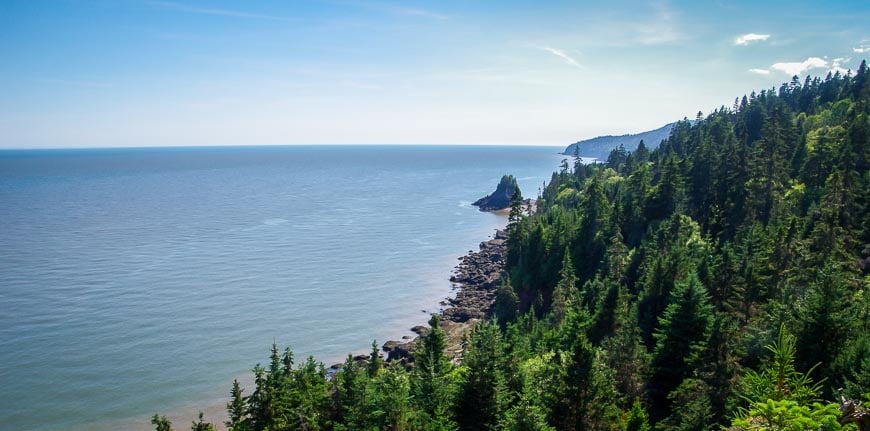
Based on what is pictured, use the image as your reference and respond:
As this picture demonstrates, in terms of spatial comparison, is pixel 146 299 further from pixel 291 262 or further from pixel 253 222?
pixel 253 222

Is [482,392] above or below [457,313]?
above

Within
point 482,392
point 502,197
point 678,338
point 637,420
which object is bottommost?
point 637,420

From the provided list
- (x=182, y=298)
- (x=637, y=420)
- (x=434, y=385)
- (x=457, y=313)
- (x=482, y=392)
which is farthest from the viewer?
(x=457, y=313)

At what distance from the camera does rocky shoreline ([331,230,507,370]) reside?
205 ft

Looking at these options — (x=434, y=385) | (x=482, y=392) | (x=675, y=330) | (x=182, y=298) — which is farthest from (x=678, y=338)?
(x=182, y=298)

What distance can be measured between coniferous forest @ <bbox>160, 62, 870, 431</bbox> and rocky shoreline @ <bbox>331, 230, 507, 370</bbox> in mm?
5578

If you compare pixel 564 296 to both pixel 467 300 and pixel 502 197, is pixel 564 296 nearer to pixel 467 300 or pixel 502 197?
pixel 467 300

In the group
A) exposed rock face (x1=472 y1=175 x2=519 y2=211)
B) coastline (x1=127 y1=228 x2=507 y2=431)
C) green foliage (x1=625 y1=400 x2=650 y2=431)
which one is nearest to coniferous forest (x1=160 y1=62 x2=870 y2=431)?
green foliage (x1=625 y1=400 x2=650 y2=431)

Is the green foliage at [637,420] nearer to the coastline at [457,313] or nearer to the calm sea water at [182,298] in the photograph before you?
the coastline at [457,313]

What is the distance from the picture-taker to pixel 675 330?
3584 cm

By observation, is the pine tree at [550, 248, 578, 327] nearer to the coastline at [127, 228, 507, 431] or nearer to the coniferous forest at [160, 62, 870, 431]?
the coniferous forest at [160, 62, 870, 431]

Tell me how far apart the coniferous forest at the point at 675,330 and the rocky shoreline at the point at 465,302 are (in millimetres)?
5578

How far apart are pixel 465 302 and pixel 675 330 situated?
154 feet

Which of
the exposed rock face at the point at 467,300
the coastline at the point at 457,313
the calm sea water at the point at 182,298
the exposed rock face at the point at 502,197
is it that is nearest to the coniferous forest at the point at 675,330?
the coastline at the point at 457,313
